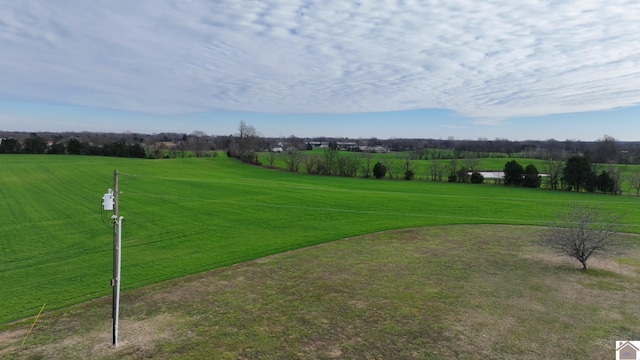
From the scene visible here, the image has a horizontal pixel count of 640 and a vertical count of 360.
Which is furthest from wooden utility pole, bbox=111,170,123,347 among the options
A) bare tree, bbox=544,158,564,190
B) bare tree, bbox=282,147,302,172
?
bare tree, bbox=282,147,302,172

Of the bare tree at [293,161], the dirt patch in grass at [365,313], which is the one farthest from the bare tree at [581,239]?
the bare tree at [293,161]

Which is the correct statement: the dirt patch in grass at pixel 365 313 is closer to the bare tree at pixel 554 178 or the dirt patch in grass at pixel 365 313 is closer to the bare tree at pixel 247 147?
the bare tree at pixel 554 178

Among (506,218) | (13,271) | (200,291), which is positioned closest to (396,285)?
(200,291)

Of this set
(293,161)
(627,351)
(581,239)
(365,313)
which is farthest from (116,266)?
(293,161)

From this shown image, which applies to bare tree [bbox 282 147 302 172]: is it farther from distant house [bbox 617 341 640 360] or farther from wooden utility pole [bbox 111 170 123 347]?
distant house [bbox 617 341 640 360]

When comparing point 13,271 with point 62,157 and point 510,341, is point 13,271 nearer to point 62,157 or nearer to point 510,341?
point 510,341

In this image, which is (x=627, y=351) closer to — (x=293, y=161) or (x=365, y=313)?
(x=365, y=313)
